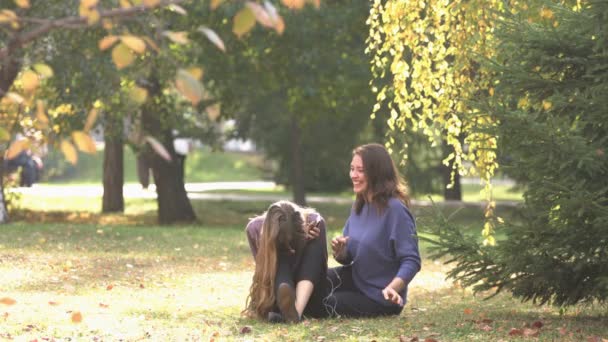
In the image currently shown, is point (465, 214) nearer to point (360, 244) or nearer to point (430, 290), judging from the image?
point (430, 290)

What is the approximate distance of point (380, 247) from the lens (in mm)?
6715

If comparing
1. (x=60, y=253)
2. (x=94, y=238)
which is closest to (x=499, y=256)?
(x=60, y=253)

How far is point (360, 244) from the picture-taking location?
22.2 ft

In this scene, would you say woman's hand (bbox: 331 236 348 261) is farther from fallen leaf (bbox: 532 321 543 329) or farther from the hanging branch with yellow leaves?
the hanging branch with yellow leaves

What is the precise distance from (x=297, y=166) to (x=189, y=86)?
65.6ft

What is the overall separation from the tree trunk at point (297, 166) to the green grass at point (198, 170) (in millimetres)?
13708

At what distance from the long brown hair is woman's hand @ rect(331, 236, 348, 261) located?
0.31 m

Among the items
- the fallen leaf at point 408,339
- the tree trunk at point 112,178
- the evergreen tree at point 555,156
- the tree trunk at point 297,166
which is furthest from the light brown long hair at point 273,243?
the tree trunk at point 297,166

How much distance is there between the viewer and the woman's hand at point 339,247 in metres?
6.66

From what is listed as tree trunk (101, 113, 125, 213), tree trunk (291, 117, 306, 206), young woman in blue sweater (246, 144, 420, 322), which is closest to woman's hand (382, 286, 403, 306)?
young woman in blue sweater (246, 144, 420, 322)

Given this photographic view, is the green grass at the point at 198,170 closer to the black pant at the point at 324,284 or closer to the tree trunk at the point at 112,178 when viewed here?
the tree trunk at the point at 112,178

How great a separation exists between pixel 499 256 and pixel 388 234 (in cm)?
77

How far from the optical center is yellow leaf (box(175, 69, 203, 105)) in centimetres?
253

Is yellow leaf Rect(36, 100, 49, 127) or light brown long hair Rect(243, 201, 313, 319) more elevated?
yellow leaf Rect(36, 100, 49, 127)
